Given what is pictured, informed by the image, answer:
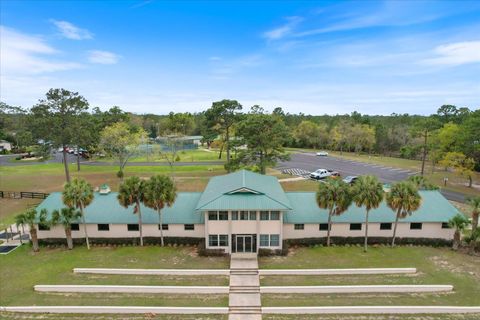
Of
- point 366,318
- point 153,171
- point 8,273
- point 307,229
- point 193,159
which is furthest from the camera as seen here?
point 193,159

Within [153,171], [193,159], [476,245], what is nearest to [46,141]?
[153,171]

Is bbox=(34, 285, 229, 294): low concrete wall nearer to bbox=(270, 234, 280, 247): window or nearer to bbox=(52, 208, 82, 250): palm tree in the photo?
bbox=(52, 208, 82, 250): palm tree

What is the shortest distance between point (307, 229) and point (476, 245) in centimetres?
1558

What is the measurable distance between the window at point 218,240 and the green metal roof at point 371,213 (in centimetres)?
623

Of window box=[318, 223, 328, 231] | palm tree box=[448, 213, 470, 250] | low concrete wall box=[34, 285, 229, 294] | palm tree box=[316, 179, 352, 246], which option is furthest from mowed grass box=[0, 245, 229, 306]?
palm tree box=[448, 213, 470, 250]

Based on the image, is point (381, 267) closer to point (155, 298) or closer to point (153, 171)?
point (155, 298)

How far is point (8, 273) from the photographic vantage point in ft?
84.6

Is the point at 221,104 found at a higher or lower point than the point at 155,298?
higher

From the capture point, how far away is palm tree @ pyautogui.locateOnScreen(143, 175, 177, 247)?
29344 millimetres

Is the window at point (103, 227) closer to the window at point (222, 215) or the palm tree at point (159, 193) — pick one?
the palm tree at point (159, 193)

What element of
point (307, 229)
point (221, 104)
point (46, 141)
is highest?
point (221, 104)

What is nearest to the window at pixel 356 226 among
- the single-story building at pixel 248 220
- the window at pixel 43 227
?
the single-story building at pixel 248 220

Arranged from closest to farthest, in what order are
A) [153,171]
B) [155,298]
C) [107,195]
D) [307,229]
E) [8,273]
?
[155,298] < [8,273] < [307,229] < [107,195] < [153,171]

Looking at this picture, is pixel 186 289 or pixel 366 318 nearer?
pixel 366 318
